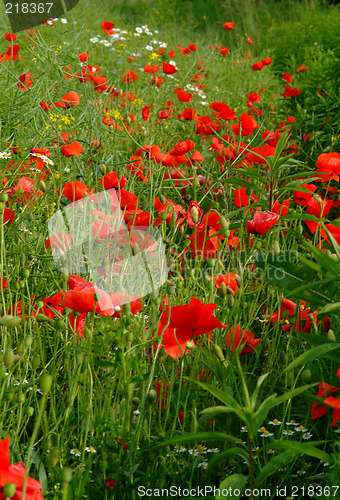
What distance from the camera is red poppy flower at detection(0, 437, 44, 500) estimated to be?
88 centimetres

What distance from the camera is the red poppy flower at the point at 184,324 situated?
135 cm

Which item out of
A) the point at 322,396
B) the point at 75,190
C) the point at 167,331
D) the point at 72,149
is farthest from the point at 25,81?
the point at 322,396

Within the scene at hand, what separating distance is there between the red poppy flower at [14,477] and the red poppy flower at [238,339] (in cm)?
72

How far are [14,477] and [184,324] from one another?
1.96 feet

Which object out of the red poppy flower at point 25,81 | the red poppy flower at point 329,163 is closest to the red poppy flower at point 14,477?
the red poppy flower at point 329,163

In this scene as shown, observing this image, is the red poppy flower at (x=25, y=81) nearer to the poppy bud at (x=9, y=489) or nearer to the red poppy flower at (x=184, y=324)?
the red poppy flower at (x=184, y=324)

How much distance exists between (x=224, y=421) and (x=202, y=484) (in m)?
0.16

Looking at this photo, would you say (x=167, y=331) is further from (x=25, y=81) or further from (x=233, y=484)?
(x=25, y=81)

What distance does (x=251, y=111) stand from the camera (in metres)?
4.02

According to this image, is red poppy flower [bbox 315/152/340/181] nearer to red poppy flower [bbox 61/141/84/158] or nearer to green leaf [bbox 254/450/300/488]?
red poppy flower [bbox 61/141/84/158]

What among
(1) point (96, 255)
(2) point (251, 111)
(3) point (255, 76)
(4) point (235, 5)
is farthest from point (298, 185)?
(4) point (235, 5)

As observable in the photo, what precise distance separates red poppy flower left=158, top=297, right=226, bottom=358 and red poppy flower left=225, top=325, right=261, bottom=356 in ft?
0.47

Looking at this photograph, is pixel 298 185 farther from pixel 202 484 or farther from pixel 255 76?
pixel 255 76

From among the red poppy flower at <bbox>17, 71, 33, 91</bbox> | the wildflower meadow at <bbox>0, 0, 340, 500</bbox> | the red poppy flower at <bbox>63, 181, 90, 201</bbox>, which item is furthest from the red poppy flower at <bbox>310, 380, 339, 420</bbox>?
the red poppy flower at <bbox>17, 71, 33, 91</bbox>
